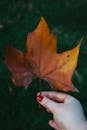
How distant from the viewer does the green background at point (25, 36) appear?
7.35 feet

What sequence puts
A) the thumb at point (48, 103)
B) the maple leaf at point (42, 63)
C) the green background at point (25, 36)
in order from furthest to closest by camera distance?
the green background at point (25, 36) → the thumb at point (48, 103) → the maple leaf at point (42, 63)

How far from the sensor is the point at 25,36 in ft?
8.46

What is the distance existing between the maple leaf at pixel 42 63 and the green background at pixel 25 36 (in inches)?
33.6

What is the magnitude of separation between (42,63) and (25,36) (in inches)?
47.1

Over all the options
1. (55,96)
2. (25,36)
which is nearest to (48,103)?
(55,96)

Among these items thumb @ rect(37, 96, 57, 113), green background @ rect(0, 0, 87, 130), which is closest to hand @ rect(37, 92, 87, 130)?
thumb @ rect(37, 96, 57, 113)

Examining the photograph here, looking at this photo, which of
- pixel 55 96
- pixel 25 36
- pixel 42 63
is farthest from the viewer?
pixel 25 36

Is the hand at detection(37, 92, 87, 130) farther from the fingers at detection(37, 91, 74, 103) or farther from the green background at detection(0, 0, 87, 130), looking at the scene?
the green background at detection(0, 0, 87, 130)

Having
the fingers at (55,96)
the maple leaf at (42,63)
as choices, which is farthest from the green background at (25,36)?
the maple leaf at (42,63)

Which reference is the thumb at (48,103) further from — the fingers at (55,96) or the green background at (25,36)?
the green background at (25,36)

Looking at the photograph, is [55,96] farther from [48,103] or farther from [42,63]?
[42,63]

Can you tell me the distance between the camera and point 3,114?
2.23 meters

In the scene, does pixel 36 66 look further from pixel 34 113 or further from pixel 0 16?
Result: pixel 0 16

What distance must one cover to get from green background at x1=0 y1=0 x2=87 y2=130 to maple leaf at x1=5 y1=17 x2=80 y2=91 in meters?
0.85
